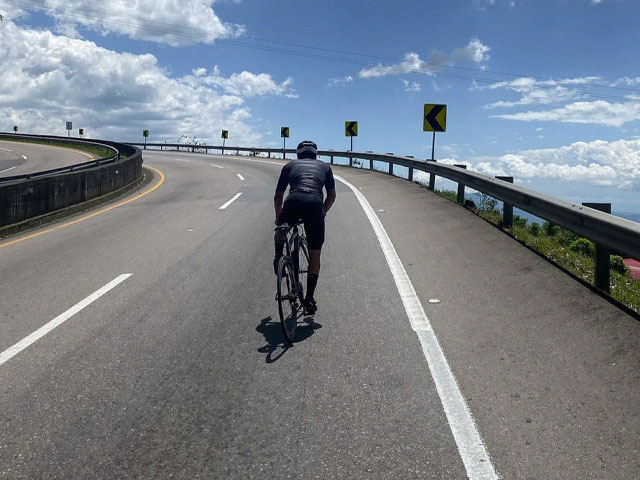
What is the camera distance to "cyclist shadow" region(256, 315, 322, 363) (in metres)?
4.79

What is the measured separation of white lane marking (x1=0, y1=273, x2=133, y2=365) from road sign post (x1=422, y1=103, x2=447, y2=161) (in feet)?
47.4

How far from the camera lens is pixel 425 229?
36.2 ft

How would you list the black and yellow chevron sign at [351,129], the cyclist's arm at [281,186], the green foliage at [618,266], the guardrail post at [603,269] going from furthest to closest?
1. the black and yellow chevron sign at [351,129]
2. the green foliage at [618,266]
3. the guardrail post at [603,269]
4. the cyclist's arm at [281,186]

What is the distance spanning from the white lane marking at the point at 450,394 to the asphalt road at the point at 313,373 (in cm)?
4

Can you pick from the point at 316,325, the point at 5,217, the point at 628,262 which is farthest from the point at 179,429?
the point at 628,262

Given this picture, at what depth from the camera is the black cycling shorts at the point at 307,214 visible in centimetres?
541

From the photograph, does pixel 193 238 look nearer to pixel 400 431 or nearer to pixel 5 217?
pixel 5 217

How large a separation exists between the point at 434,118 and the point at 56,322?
16312 millimetres

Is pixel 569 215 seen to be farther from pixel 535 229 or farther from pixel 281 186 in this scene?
pixel 535 229

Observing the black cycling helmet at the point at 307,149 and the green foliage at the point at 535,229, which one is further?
the green foliage at the point at 535,229

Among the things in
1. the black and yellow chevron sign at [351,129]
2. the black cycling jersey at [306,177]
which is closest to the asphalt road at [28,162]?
the black and yellow chevron sign at [351,129]

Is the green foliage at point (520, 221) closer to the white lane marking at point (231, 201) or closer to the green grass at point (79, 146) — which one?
the white lane marking at point (231, 201)

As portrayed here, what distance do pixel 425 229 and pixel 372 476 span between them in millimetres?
8402

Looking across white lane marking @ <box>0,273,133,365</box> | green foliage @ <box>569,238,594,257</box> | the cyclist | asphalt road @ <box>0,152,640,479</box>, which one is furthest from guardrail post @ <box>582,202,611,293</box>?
white lane marking @ <box>0,273,133,365</box>
